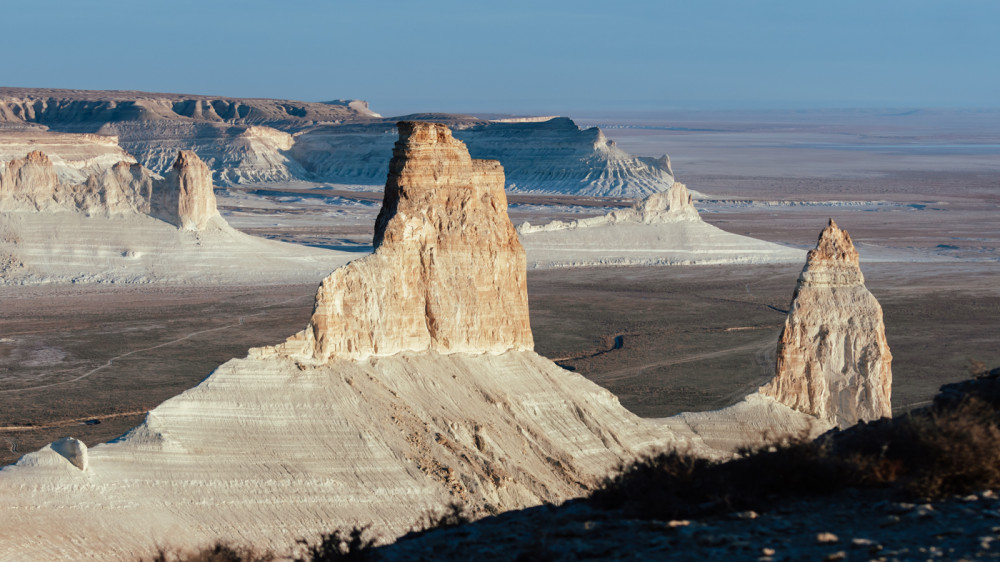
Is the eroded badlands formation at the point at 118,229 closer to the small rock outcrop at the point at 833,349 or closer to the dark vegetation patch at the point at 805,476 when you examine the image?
the small rock outcrop at the point at 833,349

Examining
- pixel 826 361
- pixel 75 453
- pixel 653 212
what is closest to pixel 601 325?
pixel 653 212

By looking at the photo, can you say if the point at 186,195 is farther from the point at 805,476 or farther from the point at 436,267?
the point at 805,476

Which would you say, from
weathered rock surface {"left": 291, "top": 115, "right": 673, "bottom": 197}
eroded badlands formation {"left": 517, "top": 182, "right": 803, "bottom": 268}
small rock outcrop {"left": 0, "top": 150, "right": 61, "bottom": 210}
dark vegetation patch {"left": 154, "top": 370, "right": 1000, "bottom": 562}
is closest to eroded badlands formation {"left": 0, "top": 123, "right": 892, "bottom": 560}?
dark vegetation patch {"left": 154, "top": 370, "right": 1000, "bottom": 562}

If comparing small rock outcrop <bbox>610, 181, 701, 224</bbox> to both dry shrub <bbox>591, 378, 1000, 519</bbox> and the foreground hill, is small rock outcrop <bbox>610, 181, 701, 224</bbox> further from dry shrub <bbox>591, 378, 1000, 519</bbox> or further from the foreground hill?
dry shrub <bbox>591, 378, 1000, 519</bbox>

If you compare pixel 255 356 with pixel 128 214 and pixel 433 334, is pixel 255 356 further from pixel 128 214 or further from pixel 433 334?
pixel 128 214

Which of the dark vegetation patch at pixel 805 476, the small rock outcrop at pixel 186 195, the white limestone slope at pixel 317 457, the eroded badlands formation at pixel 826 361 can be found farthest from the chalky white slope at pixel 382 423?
the small rock outcrop at pixel 186 195
